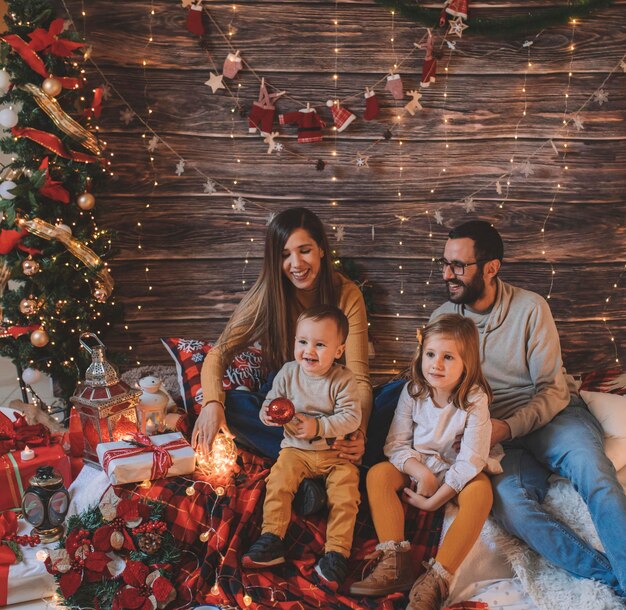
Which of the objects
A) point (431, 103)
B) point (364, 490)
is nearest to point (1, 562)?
point (364, 490)

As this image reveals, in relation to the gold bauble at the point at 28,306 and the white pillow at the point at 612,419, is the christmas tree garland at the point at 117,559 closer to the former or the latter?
the gold bauble at the point at 28,306

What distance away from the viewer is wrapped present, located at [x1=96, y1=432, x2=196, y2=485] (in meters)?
2.31

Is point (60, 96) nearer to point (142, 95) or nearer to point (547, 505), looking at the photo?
point (142, 95)

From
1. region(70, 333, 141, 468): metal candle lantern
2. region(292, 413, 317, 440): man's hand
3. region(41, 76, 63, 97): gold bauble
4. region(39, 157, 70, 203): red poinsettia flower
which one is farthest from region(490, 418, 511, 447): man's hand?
region(41, 76, 63, 97): gold bauble

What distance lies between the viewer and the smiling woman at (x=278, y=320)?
8.60ft

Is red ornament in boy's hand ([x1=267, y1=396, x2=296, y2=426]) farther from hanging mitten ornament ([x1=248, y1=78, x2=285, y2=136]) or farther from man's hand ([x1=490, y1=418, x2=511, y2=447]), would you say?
hanging mitten ornament ([x1=248, y1=78, x2=285, y2=136])

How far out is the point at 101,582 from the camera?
209 centimetres

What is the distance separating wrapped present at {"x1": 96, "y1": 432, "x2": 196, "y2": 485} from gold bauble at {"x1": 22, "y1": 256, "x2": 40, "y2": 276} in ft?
2.81

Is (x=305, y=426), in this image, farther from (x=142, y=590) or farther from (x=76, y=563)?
(x=76, y=563)

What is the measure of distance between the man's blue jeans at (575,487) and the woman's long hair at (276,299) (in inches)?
38.1

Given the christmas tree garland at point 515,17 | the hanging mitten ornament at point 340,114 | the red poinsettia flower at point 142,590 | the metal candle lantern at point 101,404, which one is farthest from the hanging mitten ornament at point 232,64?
the red poinsettia flower at point 142,590

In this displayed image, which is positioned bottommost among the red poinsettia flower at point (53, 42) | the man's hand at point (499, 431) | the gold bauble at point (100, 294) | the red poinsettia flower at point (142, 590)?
the red poinsettia flower at point (142, 590)

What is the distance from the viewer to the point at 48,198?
9.45ft

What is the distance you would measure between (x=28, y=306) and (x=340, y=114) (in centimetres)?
170
